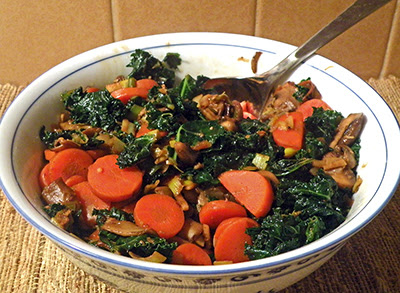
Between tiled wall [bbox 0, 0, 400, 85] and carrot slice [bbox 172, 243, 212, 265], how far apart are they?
2.37 m

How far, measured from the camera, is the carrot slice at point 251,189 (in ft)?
7.33

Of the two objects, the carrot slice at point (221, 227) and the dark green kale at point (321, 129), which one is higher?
the dark green kale at point (321, 129)

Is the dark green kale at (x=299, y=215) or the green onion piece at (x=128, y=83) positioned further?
the green onion piece at (x=128, y=83)

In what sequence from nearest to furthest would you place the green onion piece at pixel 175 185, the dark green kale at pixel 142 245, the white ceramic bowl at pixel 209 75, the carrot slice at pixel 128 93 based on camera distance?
the white ceramic bowl at pixel 209 75 → the dark green kale at pixel 142 245 → the green onion piece at pixel 175 185 → the carrot slice at pixel 128 93

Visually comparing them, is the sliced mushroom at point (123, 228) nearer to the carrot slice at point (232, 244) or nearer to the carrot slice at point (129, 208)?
the carrot slice at point (129, 208)

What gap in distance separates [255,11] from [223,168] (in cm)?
199

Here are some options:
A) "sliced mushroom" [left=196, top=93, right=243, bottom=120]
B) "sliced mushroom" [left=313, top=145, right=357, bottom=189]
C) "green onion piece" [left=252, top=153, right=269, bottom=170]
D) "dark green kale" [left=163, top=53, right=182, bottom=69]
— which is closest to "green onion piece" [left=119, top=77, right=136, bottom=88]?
"dark green kale" [left=163, top=53, right=182, bottom=69]

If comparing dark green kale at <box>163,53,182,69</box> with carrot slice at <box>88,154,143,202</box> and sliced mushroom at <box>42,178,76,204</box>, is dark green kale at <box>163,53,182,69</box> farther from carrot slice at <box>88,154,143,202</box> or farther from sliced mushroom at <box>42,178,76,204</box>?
sliced mushroom at <box>42,178,76,204</box>

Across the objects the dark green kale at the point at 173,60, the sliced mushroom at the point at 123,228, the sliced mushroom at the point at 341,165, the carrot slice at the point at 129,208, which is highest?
the dark green kale at the point at 173,60

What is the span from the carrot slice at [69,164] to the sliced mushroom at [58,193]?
9cm

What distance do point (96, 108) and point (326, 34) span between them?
4.30ft

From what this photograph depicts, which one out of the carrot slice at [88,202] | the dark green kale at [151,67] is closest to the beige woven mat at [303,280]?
the carrot slice at [88,202]

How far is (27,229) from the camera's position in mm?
2709

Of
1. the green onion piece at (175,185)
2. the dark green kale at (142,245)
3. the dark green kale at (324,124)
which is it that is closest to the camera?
the dark green kale at (142,245)
